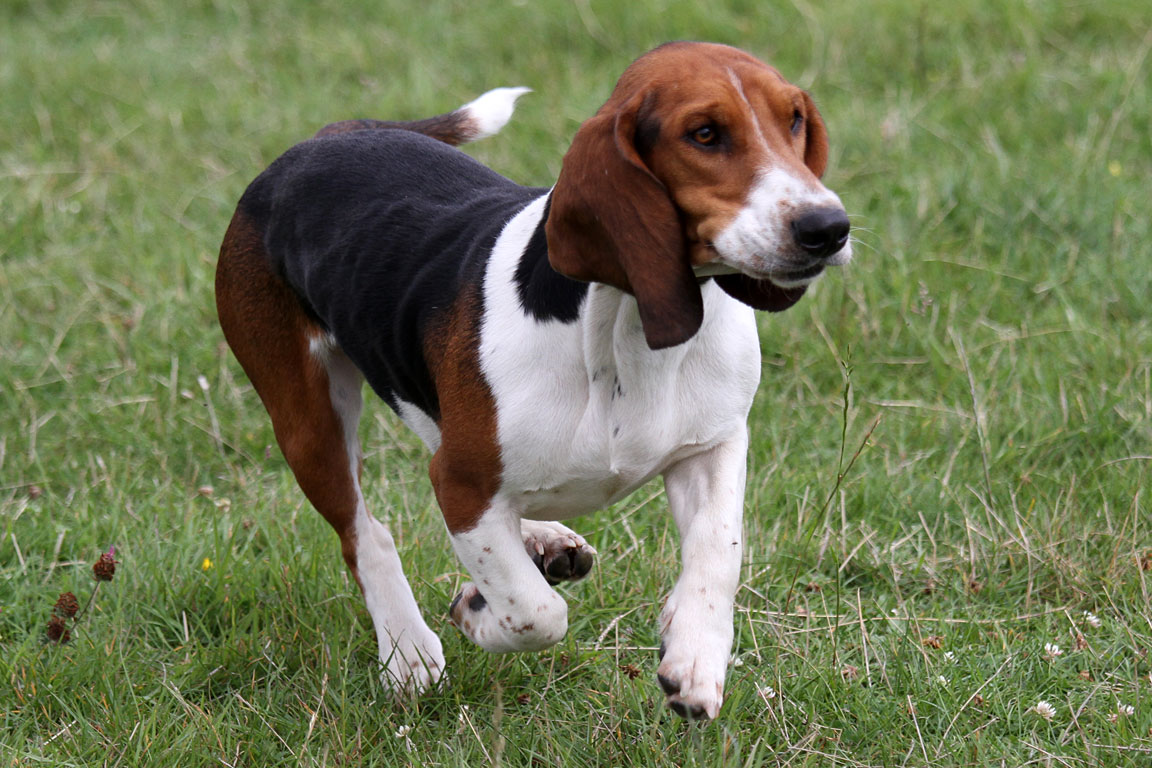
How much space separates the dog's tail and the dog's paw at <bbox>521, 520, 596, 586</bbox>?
4.39ft

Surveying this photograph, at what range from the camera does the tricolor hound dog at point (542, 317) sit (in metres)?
2.78

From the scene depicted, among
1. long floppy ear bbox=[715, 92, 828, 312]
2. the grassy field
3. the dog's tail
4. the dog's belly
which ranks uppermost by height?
long floppy ear bbox=[715, 92, 828, 312]

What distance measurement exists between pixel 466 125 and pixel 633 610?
1.52 metres

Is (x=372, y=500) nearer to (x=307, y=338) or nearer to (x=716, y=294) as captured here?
(x=307, y=338)

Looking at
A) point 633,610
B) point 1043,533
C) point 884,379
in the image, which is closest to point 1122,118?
point 884,379

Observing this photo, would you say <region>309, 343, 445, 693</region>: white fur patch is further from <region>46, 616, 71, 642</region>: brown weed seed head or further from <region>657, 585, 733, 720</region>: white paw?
<region>657, 585, 733, 720</region>: white paw

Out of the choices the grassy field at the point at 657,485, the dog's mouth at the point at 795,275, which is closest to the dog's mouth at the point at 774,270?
the dog's mouth at the point at 795,275

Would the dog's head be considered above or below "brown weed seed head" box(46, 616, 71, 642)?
above

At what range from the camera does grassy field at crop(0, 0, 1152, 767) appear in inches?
139

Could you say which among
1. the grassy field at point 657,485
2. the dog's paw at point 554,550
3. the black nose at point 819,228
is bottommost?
the grassy field at point 657,485

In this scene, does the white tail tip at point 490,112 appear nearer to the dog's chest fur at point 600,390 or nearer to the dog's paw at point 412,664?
the dog's chest fur at point 600,390

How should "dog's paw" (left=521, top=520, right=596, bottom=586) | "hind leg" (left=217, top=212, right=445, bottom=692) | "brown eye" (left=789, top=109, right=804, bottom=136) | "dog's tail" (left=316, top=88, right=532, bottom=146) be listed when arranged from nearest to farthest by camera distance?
"brown eye" (left=789, top=109, right=804, bottom=136)
"dog's paw" (left=521, top=520, right=596, bottom=586)
"hind leg" (left=217, top=212, right=445, bottom=692)
"dog's tail" (left=316, top=88, right=532, bottom=146)

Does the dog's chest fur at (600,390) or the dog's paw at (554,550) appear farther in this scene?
the dog's paw at (554,550)

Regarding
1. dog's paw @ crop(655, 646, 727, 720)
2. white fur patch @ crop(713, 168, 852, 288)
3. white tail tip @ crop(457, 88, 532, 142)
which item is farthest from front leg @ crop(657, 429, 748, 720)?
white tail tip @ crop(457, 88, 532, 142)
